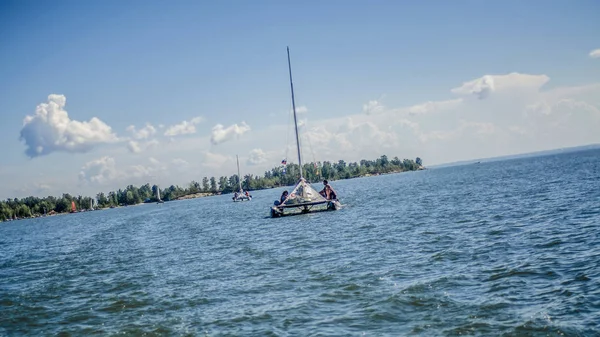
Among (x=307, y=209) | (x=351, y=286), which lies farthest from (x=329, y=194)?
(x=351, y=286)

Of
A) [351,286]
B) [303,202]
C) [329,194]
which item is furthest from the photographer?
[329,194]

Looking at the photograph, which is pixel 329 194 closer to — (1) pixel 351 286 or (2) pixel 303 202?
(2) pixel 303 202

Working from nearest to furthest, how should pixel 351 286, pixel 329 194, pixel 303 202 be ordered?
pixel 351 286 < pixel 303 202 < pixel 329 194

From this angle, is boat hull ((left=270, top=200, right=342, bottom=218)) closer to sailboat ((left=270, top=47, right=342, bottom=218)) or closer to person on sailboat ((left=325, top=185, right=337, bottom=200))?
sailboat ((left=270, top=47, right=342, bottom=218))

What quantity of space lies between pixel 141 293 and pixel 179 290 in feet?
5.58

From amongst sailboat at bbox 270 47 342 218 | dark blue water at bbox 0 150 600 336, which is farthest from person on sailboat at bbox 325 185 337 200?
dark blue water at bbox 0 150 600 336

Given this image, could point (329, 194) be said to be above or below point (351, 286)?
above

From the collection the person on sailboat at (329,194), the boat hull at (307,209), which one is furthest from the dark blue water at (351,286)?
the person on sailboat at (329,194)

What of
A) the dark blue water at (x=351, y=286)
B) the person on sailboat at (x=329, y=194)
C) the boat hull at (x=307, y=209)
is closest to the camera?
the dark blue water at (x=351, y=286)

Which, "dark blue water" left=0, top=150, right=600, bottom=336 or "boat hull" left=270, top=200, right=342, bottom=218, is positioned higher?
"boat hull" left=270, top=200, right=342, bottom=218

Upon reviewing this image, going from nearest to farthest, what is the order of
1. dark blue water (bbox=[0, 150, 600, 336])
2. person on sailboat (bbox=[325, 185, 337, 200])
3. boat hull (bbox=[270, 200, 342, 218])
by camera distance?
dark blue water (bbox=[0, 150, 600, 336]) → boat hull (bbox=[270, 200, 342, 218]) → person on sailboat (bbox=[325, 185, 337, 200])

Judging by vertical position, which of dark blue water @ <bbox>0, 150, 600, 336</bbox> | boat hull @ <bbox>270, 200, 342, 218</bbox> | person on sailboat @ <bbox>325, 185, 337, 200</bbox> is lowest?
dark blue water @ <bbox>0, 150, 600, 336</bbox>

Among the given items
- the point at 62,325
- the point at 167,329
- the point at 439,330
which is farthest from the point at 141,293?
the point at 439,330

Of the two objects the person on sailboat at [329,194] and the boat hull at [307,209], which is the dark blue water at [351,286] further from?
the person on sailboat at [329,194]
